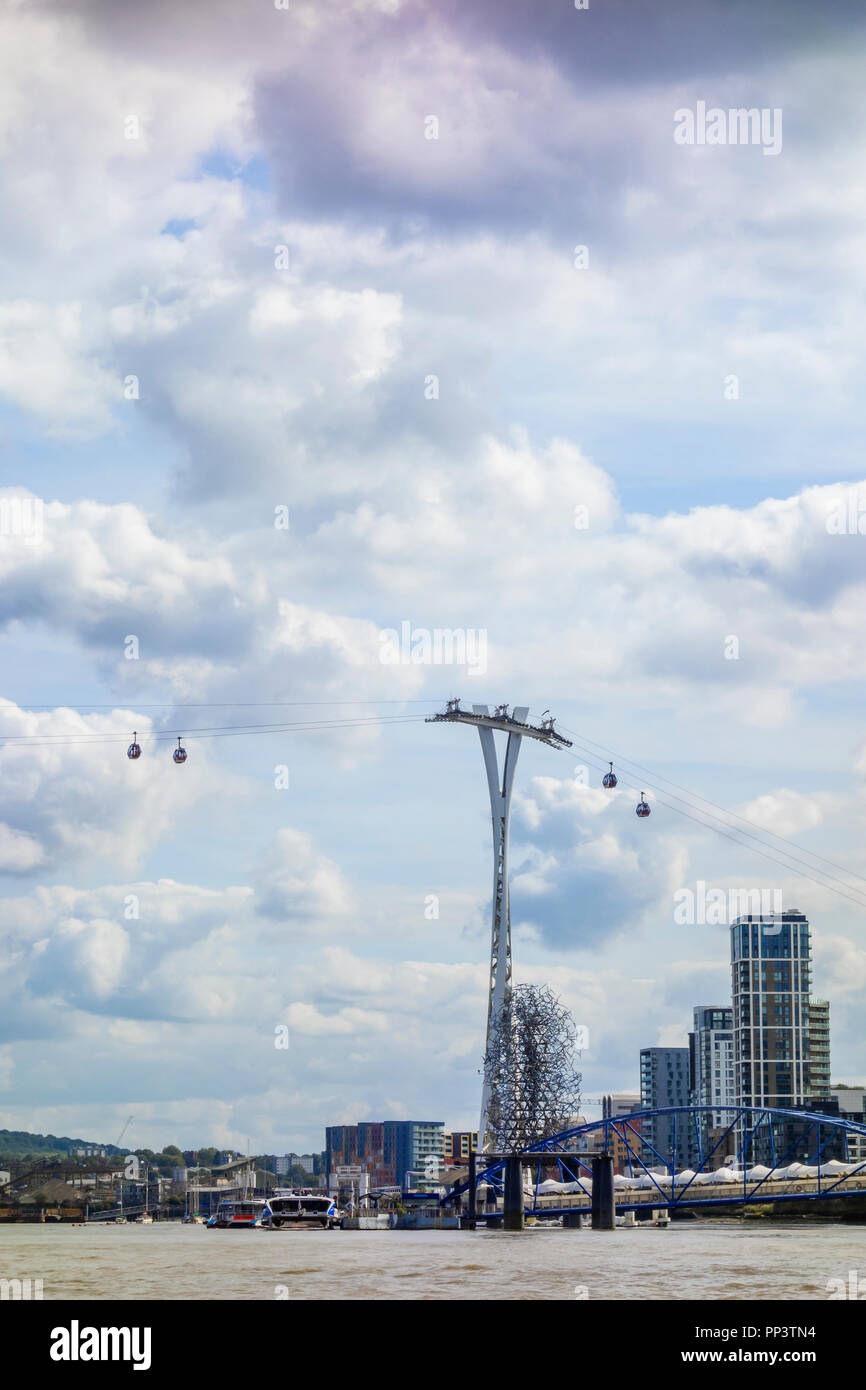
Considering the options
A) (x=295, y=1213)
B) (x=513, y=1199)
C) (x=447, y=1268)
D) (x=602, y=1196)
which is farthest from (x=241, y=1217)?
(x=447, y=1268)

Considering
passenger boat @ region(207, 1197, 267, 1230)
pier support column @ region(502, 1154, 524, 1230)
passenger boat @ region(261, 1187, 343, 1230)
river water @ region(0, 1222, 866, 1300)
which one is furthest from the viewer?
passenger boat @ region(207, 1197, 267, 1230)

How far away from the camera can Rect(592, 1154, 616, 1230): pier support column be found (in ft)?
412

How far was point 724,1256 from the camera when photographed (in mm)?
83938

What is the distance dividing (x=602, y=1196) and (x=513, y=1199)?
7833 mm

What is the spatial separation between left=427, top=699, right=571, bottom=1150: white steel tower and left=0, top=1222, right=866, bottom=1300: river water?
28.2 meters

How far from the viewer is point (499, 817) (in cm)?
13888

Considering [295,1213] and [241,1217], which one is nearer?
[295,1213]

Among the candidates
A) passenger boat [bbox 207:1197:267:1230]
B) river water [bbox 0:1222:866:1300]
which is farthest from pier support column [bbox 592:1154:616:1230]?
passenger boat [bbox 207:1197:267:1230]

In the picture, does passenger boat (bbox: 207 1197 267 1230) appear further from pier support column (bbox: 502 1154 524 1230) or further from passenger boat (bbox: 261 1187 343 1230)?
pier support column (bbox: 502 1154 524 1230)

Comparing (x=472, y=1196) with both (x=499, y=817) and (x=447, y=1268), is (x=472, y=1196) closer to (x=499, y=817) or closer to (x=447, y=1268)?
(x=499, y=817)

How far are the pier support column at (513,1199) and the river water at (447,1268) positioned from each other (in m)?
21.1
